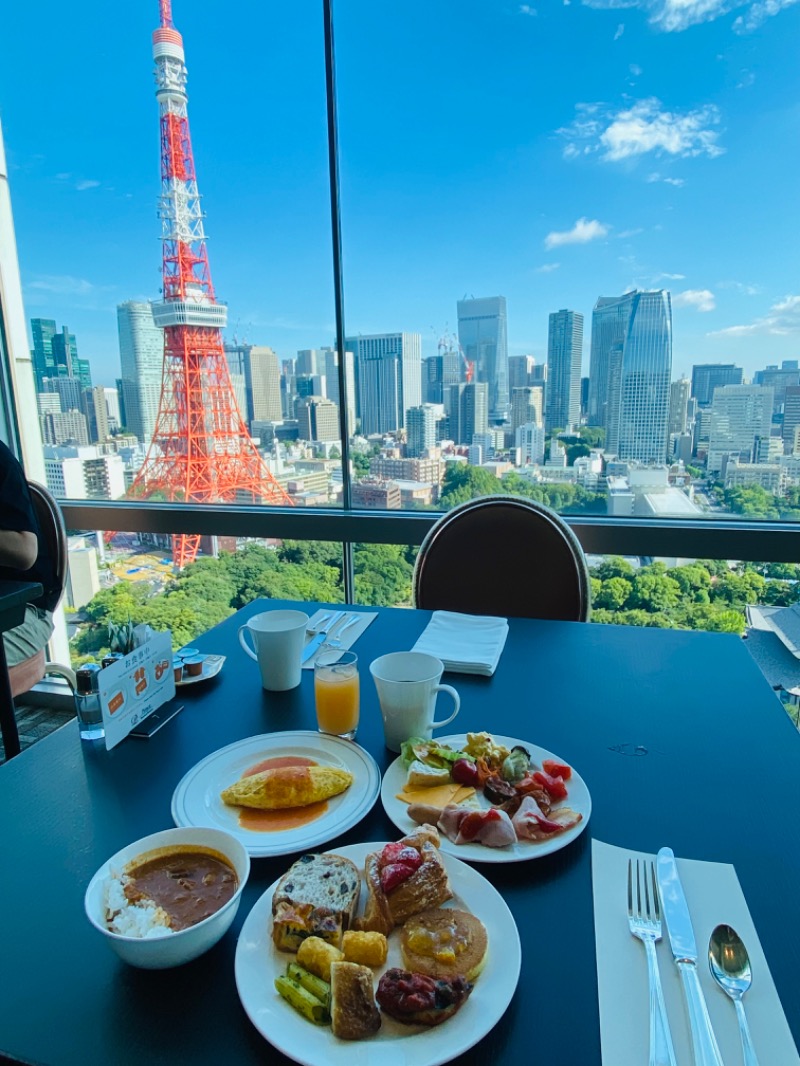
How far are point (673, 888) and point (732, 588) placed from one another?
174 centimetres

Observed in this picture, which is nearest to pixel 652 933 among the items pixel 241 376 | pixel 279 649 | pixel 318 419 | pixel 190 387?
pixel 279 649

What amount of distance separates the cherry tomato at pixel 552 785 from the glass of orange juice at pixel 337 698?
0.94 ft

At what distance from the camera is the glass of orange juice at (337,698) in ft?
3.01

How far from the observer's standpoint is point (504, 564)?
5.56 feet

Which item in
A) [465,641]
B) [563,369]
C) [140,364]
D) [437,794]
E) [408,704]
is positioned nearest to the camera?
[437,794]

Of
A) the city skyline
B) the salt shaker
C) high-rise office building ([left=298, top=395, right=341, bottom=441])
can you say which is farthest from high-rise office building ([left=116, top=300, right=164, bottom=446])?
the salt shaker

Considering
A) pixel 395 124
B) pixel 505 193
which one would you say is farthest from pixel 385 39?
pixel 505 193

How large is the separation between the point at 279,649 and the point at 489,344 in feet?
5.30

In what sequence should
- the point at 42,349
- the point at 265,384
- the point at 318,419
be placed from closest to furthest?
1. the point at 318,419
2. the point at 265,384
3. the point at 42,349

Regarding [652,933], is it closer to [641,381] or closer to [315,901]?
[315,901]

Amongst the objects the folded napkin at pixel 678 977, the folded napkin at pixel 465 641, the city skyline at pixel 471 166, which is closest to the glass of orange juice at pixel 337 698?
the folded napkin at pixel 465 641

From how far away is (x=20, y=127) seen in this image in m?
2.62

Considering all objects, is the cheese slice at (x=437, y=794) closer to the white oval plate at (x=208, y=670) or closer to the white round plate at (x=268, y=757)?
the white round plate at (x=268, y=757)

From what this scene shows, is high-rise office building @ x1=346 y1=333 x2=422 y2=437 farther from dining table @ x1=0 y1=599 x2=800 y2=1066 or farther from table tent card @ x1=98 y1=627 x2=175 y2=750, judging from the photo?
table tent card @ x1=98 y1=627 x2=175 y2=750
